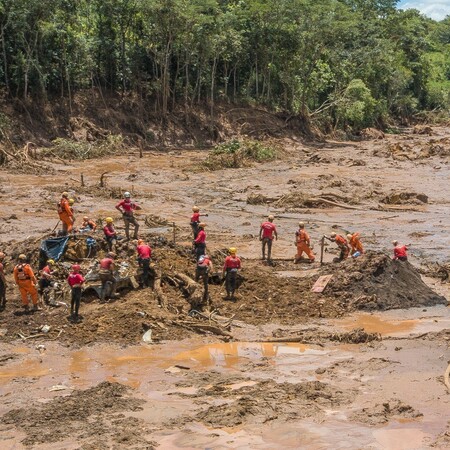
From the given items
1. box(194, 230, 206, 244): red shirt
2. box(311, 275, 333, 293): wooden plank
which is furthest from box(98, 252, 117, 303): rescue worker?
box(311, 275, 333, 293): wooden plank

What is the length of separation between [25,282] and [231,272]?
4.30 metres

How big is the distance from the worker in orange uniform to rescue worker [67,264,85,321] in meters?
0.86

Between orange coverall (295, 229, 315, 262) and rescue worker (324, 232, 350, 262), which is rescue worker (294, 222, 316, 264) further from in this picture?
rescue worker (324, 232, 350, 262)

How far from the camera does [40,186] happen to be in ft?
105

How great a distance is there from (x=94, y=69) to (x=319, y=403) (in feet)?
124

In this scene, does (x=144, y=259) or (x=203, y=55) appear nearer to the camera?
(x=144, y=259)

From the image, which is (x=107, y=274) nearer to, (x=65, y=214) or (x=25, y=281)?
(x=25, y=281)

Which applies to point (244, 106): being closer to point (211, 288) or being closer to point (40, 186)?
point (40, 186)

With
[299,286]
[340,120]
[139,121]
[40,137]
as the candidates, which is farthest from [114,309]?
[340,120]

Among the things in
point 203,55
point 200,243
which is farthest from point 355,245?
point 203,55

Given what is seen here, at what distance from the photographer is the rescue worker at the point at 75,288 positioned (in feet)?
51.8

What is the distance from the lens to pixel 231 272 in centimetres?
1764

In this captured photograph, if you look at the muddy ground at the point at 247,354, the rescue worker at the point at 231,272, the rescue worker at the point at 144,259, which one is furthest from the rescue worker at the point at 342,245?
the rescue worker at the point at 144,259

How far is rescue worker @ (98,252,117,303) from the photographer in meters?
16.7
